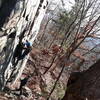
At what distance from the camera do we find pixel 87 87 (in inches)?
307

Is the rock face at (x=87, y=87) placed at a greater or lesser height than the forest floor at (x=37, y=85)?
greater

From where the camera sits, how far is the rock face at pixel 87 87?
293 inches

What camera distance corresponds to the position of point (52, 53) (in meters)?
27.8

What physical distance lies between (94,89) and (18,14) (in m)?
4.89

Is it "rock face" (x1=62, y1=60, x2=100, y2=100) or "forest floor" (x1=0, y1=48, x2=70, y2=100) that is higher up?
"rock face" (x1=62, y1=60, x2=100, y2=100)

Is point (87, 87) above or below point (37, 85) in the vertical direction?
above

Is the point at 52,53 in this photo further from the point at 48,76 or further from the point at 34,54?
the point at 48,76

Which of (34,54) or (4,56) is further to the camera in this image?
(34,54)

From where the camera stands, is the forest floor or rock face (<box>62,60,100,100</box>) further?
the forest floor

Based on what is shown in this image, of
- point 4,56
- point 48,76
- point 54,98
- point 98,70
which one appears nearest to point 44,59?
point 48,76

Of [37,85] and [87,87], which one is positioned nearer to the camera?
[87,87]

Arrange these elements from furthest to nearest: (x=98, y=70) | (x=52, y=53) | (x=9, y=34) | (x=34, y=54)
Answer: (x=52, y=53) → (x=34, y=54) → (x=9, y=34) → (x=98, y=70)

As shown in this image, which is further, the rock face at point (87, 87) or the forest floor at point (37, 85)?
the forest floor at point (37, 85)

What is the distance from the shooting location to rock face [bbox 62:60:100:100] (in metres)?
7.45
